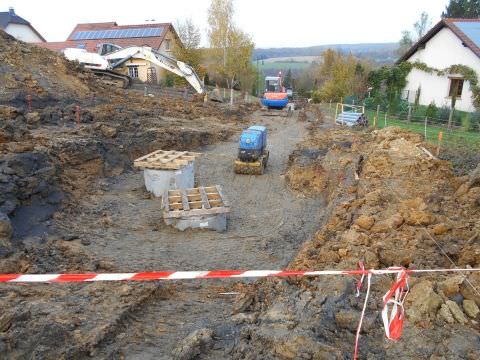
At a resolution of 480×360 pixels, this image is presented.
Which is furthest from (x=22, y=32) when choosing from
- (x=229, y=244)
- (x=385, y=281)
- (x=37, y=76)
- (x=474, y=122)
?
(x=385, y=281)

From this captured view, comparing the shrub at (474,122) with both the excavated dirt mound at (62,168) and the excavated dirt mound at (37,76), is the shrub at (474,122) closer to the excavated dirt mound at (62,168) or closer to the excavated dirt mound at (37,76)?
the excavated dirt mound at (62,168)

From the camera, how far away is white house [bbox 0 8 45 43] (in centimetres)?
4456

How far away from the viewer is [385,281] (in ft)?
16.5

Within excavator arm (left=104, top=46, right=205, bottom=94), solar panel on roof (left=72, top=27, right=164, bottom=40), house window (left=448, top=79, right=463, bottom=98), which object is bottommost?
house window (left=448, top=79, right=463, bottom=98)

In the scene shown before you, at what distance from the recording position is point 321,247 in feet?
23.4

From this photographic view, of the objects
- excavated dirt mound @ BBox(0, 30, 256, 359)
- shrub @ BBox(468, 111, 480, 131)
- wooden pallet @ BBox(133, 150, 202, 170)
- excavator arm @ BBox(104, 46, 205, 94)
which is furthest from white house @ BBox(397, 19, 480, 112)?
wooden pallet @ BBox(133, 150, 202, 170)

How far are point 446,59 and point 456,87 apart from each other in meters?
1.89

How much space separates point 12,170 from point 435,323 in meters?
8.47

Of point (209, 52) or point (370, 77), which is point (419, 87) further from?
point (209, 52)

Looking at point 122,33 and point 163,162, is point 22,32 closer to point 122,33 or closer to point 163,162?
point 122,33

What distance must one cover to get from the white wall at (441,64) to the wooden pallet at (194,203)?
62.4 ft

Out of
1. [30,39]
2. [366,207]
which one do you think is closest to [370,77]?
[366,207]

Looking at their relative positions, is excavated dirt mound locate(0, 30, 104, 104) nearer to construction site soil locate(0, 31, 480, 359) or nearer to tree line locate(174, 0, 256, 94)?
construction site soil locate(0, 31, 480, 359)

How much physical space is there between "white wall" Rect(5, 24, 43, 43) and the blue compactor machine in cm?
4166
